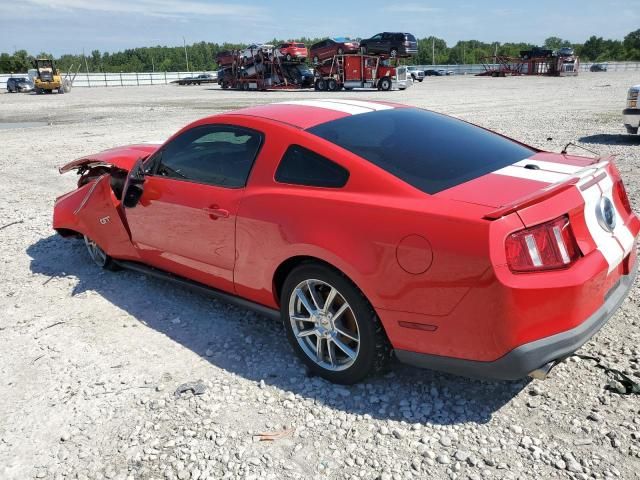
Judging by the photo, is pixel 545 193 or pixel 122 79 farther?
pixel 122 79

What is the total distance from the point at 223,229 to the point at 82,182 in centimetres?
270

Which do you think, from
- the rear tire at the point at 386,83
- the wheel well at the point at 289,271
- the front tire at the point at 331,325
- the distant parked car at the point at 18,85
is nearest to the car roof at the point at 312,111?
the wheel well at the point at 289,271

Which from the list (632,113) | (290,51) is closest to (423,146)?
(632,113)

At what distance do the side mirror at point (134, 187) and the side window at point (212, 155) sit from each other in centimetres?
23

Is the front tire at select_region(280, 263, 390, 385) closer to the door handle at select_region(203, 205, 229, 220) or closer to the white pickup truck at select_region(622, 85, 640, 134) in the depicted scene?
the door handle at select_region(203, 205, 229, 220)

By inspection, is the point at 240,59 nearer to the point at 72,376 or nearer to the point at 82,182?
the point at 82,182

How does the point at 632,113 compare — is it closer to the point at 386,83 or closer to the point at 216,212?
the point at 216,212

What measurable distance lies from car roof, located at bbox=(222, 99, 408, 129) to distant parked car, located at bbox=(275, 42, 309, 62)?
34735 mm

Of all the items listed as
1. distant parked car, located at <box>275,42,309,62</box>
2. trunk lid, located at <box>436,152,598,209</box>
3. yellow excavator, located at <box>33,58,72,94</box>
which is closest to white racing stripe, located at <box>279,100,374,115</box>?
trunk lid, located at <box>436,152,598,209</box>

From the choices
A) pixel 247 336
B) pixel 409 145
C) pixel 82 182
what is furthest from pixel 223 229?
pixel 82 182

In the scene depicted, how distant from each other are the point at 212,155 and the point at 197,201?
0.36 metres

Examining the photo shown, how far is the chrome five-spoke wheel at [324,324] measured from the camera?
9.95 ft

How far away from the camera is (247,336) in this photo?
3.79 metres

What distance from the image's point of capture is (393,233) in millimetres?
2623
